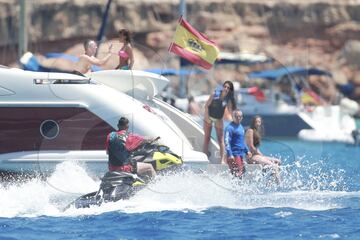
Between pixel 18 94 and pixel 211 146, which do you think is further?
pixel 211 146

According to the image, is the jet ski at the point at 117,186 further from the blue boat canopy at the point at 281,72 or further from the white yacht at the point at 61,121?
the blue boat canopy at the point at 281,72

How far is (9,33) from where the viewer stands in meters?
46.8

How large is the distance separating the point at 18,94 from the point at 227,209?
3000 mm

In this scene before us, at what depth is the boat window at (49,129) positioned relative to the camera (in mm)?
13539

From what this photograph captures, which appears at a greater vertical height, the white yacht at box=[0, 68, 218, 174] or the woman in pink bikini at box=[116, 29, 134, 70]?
the woman in pink bikini at box=[116, 29, 134, 70]

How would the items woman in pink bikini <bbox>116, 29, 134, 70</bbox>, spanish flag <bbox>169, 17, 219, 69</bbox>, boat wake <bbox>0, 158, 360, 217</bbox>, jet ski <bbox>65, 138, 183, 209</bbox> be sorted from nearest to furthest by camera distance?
1. jet ski <bbox>65, 138, 183, 209</bbox>
2. boat wake <bbox>0, 158, 360, 217</bbox>
3. woman in pink bikini <bbox>116, 29, 134, 70</bbox>
4. spanish flag <bbox>169, 17, 219, 69</bbox>

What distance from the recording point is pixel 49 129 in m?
13.6

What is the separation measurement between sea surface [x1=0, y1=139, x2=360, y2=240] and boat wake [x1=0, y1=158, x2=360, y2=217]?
0.04 feet

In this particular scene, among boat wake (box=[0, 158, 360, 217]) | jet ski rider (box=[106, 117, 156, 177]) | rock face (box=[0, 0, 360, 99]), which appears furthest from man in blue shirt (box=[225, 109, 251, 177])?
rock face (box=[0, 0, 360, 99])

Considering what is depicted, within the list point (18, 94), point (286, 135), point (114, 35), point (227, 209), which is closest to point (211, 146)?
point (227, 209)

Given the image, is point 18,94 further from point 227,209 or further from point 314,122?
point 314,122

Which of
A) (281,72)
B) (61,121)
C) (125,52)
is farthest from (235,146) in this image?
(281,72)

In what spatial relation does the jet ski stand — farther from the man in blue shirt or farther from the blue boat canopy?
the blue boat canopy

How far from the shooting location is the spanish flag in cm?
1490
